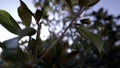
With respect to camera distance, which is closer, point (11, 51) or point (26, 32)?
point (11, 51)

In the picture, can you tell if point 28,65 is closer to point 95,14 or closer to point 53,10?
point 53,10

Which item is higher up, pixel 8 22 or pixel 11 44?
pixel 8 22

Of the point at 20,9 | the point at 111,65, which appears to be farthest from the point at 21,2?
the point at 111,65

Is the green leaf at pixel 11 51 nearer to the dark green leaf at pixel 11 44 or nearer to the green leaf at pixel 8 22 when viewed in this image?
the dark green leaf at pixel 11 44

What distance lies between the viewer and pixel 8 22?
3.27 feet

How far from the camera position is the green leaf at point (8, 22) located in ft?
3.22

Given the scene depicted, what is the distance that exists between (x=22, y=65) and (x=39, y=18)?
0.23m

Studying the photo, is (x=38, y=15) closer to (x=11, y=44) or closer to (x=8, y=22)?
(x=8, y=22)

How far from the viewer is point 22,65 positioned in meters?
0.89

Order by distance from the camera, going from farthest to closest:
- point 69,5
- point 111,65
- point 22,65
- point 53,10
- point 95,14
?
point 95,14 < point 111,65 < point 53,10 < point 69,5 < point 22,65

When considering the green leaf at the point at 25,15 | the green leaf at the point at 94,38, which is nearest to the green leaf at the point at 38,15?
the green leaf at the point at 25,15

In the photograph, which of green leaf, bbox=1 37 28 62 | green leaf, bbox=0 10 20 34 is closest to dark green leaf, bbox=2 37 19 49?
green leaf, bbox=1 37 28 62

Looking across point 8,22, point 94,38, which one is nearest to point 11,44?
point 8,22

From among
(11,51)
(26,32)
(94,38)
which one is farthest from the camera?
(94,38)
